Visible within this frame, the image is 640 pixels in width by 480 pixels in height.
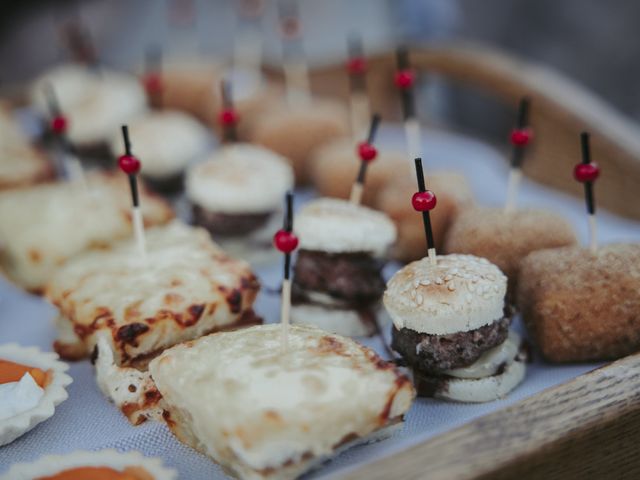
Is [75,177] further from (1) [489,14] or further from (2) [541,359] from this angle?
(1) [489,14]

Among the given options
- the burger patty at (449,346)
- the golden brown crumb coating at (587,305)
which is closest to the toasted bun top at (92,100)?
the burger patty at (449,346)

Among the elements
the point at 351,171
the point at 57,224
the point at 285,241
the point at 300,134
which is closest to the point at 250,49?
the point at 300,134

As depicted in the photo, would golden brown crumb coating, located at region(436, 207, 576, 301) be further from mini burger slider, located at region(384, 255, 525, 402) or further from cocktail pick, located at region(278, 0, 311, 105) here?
cocktail pick, located at region(278, 0, 311, 105)

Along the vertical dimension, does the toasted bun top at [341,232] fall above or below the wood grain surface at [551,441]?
above

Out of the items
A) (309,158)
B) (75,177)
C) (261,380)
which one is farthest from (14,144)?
(261,380)

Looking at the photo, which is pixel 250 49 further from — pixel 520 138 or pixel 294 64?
pixel 520 138

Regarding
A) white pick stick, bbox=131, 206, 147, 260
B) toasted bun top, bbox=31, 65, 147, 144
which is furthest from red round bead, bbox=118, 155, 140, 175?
toasted bun top, bbox=31, 65, 147, 144

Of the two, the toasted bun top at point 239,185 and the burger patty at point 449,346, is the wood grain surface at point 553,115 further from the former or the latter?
the burger patty at point 449,346
